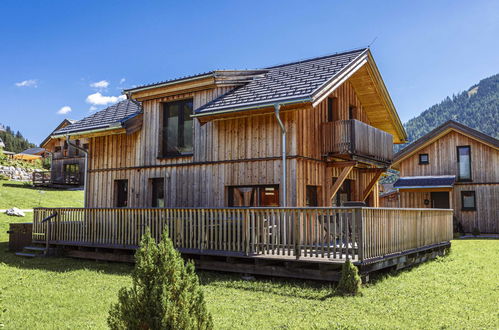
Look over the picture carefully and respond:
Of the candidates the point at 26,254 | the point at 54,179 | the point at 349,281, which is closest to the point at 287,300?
the point at 349,281

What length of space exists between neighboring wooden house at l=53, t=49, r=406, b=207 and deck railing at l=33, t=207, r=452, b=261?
2096mm

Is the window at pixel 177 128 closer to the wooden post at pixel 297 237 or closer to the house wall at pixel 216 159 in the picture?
the house wall at pixel 216 159

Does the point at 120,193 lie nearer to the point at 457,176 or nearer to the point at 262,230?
the point at 262,230

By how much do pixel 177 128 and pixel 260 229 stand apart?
268 inches

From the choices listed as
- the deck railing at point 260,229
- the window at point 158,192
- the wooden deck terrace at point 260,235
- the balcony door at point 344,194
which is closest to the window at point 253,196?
the deck railing at point 260,229

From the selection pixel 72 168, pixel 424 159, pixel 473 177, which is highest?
pixel 72 168

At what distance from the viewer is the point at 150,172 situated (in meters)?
16.5

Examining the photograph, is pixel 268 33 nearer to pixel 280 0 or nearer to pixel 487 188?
pixel 280 0

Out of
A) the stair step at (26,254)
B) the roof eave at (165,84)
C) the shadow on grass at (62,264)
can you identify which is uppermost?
the roof eave at (165,84)

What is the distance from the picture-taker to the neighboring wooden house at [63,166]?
39.1 meters

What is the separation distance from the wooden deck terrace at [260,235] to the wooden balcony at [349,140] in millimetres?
2819

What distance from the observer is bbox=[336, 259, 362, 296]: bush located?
8.61m

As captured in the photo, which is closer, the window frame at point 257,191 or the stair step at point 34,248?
the window frame at point 257,191

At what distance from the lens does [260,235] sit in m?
10.8
